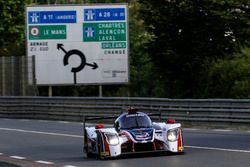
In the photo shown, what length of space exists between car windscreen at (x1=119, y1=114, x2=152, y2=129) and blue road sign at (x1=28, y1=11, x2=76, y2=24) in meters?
22.4

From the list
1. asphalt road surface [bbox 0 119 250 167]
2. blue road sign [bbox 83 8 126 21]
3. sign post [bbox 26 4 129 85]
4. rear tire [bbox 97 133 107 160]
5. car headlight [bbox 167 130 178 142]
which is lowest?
asphalt road surface [bbox 0 119 250 167]

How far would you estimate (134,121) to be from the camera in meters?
16.9

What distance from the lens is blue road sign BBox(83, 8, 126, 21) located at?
3903 centimetres

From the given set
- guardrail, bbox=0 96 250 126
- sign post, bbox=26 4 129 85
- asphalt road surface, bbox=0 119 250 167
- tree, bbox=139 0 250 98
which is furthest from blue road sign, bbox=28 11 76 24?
asphalt road surface, bbox=0 119 250 167

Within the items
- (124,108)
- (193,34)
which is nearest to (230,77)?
(193,34)

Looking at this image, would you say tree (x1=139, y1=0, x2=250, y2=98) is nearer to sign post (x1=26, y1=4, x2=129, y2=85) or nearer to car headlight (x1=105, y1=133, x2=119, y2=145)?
sign post (x1=26, y1=4, x2=129, y2=85)

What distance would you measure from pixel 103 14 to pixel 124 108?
8.77 meters

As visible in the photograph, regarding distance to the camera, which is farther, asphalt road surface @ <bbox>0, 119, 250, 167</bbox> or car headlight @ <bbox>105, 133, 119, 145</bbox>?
car headlight @ <bbox>105, 133, 119, 145</bbox>

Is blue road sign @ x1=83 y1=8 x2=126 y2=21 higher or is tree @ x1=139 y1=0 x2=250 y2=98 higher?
blue road sign @ x1=83 y1=8 x2=126 y2=21

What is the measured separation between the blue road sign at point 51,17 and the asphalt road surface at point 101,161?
1146cm

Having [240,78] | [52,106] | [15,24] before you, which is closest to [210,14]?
[240,78]

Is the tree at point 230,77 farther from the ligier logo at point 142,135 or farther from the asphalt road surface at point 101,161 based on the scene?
the ligier logo at point 142,135

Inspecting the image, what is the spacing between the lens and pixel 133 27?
5284cm

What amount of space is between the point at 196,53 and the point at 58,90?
1556 cm
